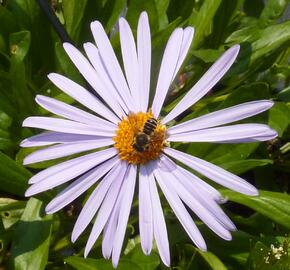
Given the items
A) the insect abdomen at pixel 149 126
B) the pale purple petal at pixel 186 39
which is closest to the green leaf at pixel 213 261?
the insect abdomen at pixel 149 126

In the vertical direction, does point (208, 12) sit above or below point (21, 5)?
below

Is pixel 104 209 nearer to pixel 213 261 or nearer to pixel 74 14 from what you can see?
pixel 213 261

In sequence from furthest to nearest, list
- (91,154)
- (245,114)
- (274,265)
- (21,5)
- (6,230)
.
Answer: (21,5), (6,230), (274,265), (91,154), (245,114)

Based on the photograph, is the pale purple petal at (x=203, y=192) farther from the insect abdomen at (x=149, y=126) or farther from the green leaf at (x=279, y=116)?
the green leaf at (x=279, y=116)

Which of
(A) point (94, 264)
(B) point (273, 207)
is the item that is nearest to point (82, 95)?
(A) point (94, 264)

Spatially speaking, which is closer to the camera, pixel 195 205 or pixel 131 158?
pixel 195 205

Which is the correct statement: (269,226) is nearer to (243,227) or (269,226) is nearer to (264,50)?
(243,227)

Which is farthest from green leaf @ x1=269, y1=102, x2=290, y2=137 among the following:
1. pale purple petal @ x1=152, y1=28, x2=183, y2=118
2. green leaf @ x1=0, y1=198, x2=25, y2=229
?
green leaf @ x1=0, y1=198, x2=25, y2=229

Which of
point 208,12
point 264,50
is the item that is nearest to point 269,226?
point 264,50

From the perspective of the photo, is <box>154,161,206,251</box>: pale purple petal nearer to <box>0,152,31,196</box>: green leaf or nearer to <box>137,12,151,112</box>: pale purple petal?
<box>137,12,151,112</box>: pale purple petal
